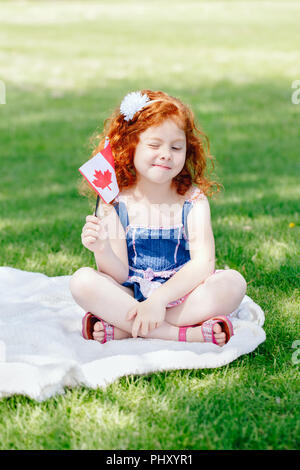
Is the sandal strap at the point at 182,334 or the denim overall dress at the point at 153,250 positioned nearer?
the sandal strap at the point at 182,334

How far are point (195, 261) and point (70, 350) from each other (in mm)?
634

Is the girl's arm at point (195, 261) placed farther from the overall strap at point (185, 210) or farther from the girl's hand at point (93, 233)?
the girl's hand at point (93, 233)

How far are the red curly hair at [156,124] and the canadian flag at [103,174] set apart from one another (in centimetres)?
15

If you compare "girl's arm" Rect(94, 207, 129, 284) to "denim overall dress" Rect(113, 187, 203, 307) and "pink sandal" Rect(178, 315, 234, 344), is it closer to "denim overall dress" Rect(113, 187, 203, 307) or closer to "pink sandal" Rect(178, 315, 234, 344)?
"denim overall dress" Rect(113, 187, 203, 307)

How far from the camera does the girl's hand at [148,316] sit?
2.52 meters

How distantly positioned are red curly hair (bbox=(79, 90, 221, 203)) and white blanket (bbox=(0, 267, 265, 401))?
610 mm

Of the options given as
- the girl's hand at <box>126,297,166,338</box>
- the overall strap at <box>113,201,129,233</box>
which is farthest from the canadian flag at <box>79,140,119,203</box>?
the girl's hand at <box>126,297,166,338</box>

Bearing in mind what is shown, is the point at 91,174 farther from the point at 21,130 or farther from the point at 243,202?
the point at 21,130

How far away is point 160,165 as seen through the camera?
2615mm

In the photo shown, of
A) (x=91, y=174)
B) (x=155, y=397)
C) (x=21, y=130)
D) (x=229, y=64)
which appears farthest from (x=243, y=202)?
(x=229, y=64)

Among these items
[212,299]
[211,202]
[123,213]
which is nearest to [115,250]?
[123,213]

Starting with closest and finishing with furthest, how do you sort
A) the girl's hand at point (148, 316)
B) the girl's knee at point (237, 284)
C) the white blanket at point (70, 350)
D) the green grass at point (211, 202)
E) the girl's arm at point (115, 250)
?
the green grass at point (211, 202)
the white blanket at point (70, 350)
the girl's hand at point (148, 316)
the girl's knee at point (237, 284)
the girl's arm at point (115, 250)

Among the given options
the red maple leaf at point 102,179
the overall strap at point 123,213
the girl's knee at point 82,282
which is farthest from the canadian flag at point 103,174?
the girl's knee at point 82,282
